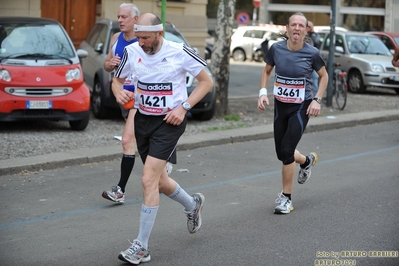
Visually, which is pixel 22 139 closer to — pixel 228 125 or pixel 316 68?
pixel 228 125

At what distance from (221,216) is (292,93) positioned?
1.43 meters

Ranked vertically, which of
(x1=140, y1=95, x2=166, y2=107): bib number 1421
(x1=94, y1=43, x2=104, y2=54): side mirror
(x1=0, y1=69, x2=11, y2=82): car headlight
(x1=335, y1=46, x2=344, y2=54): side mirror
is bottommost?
(x1=0, y1=69, x2=11, y2=82): car headlight

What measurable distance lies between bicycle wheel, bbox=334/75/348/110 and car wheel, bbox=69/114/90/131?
23.8 feet

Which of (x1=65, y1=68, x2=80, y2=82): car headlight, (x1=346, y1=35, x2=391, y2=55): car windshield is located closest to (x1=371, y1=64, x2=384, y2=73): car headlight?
(x1=346, y1=35, x2=391, y2=55): car windshield

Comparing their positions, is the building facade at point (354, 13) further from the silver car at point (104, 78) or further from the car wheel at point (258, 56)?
the silver car at point (104, 78)

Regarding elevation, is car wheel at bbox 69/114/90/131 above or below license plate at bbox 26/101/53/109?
below

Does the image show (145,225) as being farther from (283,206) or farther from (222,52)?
(222,52)

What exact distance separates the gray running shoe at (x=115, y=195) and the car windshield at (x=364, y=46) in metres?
15.8

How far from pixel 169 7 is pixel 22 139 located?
10943mm

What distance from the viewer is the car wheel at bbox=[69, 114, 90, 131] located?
42.7 feet

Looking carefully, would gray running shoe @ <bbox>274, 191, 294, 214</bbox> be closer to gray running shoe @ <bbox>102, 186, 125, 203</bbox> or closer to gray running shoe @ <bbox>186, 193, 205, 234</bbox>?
gray running shoe @ <bbox>186, 193, 205, 234</bbox>

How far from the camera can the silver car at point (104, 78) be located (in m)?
14.4

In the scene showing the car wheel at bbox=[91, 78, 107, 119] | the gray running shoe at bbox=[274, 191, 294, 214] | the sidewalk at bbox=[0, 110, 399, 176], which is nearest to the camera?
the gray running shoe at bbox=[274, 191, 294, 214]

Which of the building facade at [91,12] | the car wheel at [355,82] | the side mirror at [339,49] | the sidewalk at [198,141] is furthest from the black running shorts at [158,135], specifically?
the side mirror at [339,49]
